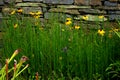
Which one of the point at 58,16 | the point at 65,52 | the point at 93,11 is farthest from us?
the point at 93,11

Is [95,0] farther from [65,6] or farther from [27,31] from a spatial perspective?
[27,31]

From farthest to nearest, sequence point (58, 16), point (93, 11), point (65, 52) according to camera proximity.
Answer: point (93, 11) < point (58, 16) < point (65, 52)

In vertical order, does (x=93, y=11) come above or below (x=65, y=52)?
above

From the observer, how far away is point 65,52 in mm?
3871

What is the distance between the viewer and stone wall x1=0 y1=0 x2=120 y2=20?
16.6ft

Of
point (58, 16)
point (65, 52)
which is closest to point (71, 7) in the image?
point (58, 16)

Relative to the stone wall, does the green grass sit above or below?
below

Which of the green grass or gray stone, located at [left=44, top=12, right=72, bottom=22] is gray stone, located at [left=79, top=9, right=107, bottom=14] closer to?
gray stone, located at [left=44, top=12, right=72, bottom=22]

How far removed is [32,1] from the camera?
17.3 ft

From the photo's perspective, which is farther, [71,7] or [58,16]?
[71,7]

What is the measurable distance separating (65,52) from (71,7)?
1424mm

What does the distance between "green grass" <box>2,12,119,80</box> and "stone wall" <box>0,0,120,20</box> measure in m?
0.87

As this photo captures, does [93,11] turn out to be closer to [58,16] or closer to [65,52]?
[58,16]

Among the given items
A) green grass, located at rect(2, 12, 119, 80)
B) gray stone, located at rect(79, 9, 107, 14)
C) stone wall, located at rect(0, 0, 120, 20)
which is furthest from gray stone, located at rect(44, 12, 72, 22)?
green grass, located at rect(2, 12, 119, 80)
